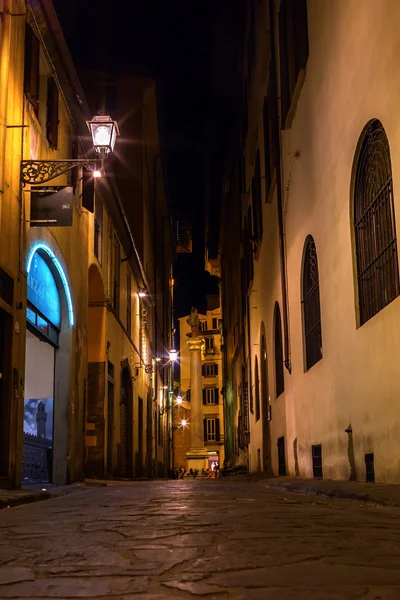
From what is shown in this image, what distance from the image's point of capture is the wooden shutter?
504 inches

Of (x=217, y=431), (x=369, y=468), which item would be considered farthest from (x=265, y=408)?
(x=217, y=431)

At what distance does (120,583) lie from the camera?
2.98 m

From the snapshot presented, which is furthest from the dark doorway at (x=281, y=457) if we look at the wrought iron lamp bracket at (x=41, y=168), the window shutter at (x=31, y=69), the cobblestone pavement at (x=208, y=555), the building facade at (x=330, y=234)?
the cobblestone pavement at (x=208, y=555)

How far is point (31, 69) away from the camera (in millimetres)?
11344

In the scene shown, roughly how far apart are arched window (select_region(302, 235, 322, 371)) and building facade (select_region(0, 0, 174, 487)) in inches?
160

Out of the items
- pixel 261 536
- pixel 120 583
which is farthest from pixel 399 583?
pixel 261 536

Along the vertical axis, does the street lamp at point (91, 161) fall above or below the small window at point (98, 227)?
below

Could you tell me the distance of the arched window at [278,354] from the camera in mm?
16875

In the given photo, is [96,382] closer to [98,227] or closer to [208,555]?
[98,227]

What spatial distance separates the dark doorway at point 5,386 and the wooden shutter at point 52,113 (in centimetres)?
413

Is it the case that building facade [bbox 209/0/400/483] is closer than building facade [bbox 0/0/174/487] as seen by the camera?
Yes

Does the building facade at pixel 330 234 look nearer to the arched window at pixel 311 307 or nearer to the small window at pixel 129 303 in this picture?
the arched window at pixel 311 307

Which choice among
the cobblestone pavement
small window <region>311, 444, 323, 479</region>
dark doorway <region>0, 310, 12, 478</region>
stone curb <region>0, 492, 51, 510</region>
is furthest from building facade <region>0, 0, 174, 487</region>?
the cobblestone pavement

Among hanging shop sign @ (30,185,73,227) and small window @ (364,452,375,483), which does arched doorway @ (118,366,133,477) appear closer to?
hanging shop sign @ (30,185,73,227)
